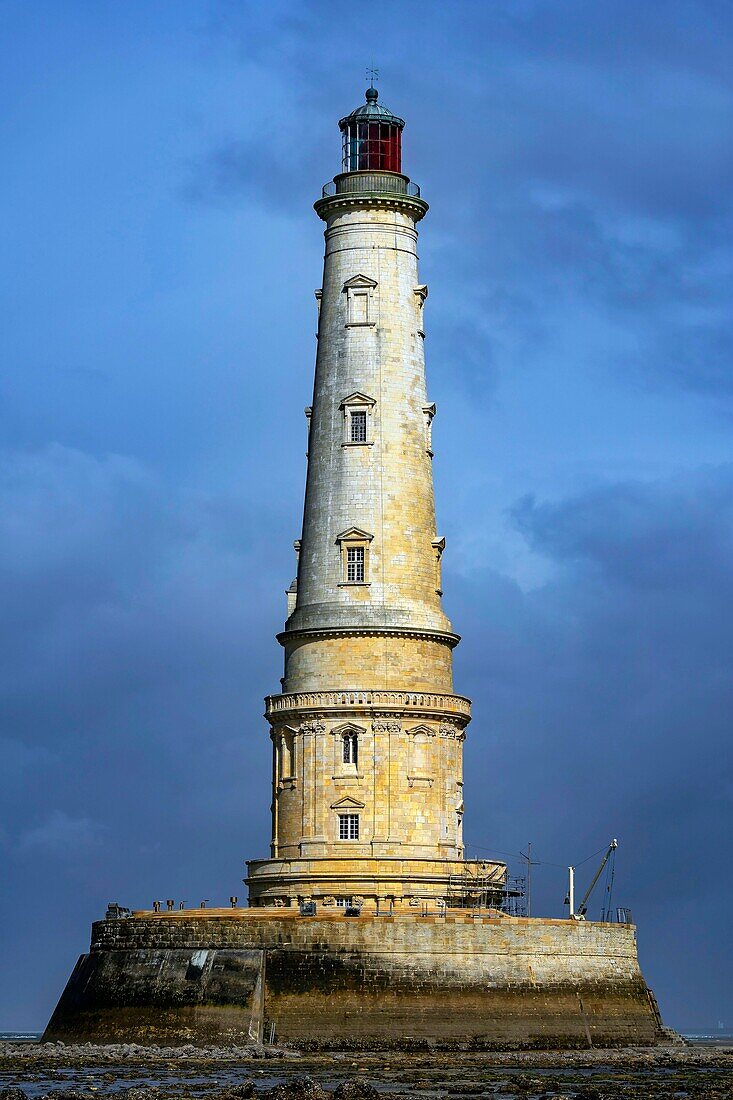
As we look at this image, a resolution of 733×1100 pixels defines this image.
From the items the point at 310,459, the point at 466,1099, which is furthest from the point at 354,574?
Result: the point at 466,1099

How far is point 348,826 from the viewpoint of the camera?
74250 mm

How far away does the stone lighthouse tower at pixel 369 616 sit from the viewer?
74.1 m

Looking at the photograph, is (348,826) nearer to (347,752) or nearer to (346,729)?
(347,752)

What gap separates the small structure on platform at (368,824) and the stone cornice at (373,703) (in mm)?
71

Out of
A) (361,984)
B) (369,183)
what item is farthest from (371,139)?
(361,984)

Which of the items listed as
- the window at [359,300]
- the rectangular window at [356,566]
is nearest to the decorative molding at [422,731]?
the rectangular window at [356,566]

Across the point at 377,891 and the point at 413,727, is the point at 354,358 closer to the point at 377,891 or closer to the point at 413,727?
the point at 413,727

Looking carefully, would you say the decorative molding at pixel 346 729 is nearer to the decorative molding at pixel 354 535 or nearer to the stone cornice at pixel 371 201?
the decorative molding at pixel 354 535

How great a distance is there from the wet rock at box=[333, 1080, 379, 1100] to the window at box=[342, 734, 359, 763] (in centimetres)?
1926

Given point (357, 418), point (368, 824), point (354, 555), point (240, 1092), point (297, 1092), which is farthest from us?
point (357, 418)

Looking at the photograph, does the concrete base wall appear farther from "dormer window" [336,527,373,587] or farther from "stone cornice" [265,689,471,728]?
"dormer window" [336,527,373,587]

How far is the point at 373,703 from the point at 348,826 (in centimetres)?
395

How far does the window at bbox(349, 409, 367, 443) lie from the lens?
254ft

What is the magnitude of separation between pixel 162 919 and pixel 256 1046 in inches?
229
